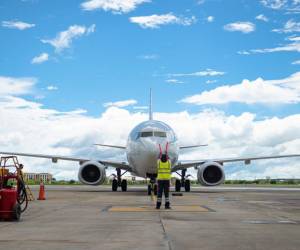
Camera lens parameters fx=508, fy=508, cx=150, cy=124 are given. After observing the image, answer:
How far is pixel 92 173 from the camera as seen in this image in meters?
28.8

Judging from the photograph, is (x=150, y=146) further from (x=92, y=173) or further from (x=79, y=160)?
(x=79, y=160)

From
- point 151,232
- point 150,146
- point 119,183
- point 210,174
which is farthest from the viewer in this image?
point 119,183

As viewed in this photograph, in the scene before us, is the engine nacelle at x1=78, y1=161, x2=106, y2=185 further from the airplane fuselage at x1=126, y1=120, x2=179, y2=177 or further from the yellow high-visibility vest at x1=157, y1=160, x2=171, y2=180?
the yellow high-visibility vest at x1=157, y1=160, x2=171, y2=180

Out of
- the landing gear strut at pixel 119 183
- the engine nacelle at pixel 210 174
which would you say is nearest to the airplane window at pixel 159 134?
the engine nacelle at pixel 210 174

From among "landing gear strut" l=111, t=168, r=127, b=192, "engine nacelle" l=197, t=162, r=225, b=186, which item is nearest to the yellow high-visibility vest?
"engine nacelle" l=197, t=162, r=225, b=186

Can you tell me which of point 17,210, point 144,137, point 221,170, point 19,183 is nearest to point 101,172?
point 144,137

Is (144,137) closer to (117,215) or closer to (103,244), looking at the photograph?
(117,215)

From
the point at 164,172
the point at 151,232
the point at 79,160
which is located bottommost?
the point at 151,232

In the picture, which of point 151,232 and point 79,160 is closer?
point 151,232

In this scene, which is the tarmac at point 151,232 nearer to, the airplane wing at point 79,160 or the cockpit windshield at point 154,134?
the cockpit windshield at point 154,134

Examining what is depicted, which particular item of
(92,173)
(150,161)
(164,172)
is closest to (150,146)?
(150,161)

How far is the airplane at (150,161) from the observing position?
2419cm

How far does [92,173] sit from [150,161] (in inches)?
233

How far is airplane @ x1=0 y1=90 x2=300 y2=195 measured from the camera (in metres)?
24.2
